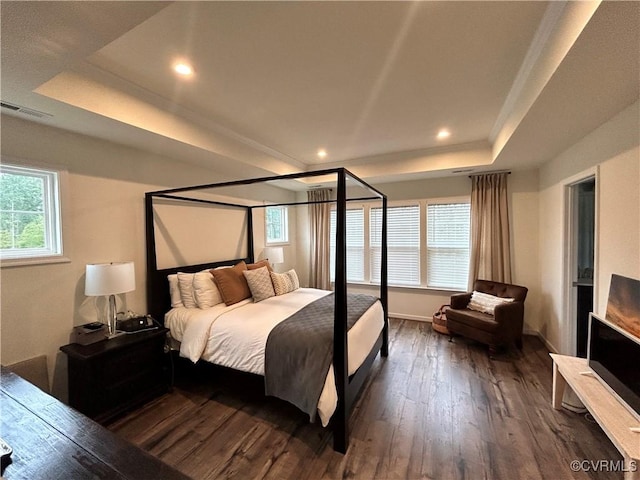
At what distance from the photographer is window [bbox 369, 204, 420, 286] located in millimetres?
4781

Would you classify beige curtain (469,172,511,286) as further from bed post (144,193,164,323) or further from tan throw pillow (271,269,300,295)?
bed post (144,193,164,323)

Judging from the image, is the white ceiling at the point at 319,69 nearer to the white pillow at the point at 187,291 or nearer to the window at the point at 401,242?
the white pillow at the point at 187,291

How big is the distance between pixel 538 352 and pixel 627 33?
351 centimetres

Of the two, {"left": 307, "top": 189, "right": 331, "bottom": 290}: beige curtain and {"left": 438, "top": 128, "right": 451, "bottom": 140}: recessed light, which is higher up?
{"left": 438, "top": 128, "right": 451, "bottom": 140}: recessed light

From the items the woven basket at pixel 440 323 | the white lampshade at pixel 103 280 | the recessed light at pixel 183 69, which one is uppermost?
the recessed light at pixel 183 69

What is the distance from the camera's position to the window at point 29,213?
2.10m

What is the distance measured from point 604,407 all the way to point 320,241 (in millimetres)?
4129

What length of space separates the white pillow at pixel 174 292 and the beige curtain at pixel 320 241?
2753 mm

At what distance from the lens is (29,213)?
2.21 meters

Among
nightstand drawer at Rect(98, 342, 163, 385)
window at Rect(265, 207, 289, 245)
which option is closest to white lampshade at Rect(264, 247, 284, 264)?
window at Rect(265, 207, 289, 245)

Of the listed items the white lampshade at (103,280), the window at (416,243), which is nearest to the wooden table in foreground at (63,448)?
the white lampshade at (103,280)

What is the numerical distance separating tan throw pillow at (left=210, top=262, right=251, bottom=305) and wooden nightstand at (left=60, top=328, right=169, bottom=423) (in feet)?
2.24

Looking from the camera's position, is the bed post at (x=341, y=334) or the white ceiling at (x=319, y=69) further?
the bed post at (x=341, y=334)

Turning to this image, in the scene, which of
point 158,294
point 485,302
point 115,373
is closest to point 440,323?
point 485,302
